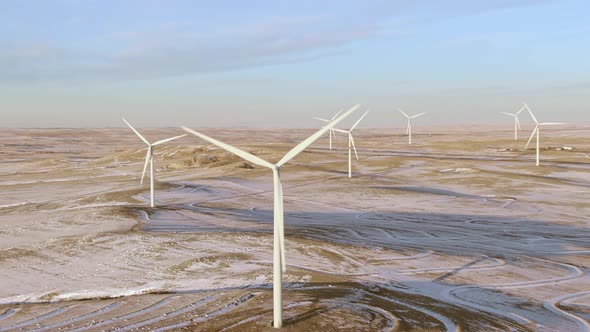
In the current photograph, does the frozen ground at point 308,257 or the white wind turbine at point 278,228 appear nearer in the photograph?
the white wind turbine at point 278,228

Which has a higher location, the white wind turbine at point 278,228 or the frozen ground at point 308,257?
the white wind turbine at point 278,228

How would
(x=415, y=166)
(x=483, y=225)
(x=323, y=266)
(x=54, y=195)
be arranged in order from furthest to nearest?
1. (x=415, y=166)
2. (x=54, y=195)
3. (x=483, y=225)
4. (x=323, y=266)

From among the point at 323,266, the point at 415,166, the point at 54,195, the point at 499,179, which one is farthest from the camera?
the point at 415,166

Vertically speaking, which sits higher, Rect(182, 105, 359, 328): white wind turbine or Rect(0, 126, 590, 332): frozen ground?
Rect(182, 105, 359, 328): white wind turbine

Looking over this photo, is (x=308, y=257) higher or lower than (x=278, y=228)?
lower

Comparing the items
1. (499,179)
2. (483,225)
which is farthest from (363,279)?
(499,179)

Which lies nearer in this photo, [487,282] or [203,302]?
[203,302]

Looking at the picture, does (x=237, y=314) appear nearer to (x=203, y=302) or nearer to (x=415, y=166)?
(x=203, y=302)

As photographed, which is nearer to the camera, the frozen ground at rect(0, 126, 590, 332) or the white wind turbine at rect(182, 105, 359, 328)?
the white wind turbine at rect(182, 105, 359, 328)
